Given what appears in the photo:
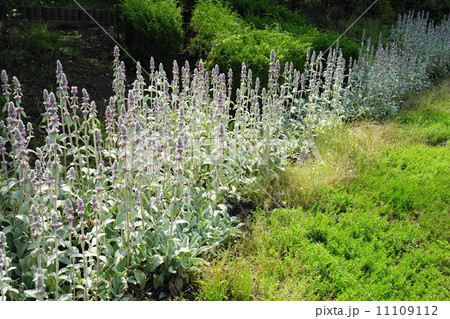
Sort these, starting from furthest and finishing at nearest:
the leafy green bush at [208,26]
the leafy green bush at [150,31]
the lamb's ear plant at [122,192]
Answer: the leafy green bush at [208,26]
the leafy green bush at [150,31]
the lamb's ear plant at [122,192]

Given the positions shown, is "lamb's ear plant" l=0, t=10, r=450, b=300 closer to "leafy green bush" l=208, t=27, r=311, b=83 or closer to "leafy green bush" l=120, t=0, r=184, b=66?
"leafy green bush" l=208, t=27, r=311, b=83

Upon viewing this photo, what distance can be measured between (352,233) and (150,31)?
4.57 metres

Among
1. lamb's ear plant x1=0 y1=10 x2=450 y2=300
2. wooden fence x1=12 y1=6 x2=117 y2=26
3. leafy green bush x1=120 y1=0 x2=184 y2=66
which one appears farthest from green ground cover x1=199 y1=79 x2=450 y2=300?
wooden fence x1=12 y1=6 x2=117 y2=26

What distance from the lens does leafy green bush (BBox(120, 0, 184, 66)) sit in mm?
6828

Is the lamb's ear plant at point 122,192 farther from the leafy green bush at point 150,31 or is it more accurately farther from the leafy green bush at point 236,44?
the leafy green bush at point 150,31

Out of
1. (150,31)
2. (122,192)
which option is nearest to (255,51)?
(150,31)

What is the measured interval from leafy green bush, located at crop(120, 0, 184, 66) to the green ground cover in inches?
119

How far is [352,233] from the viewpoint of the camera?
3.89 metres

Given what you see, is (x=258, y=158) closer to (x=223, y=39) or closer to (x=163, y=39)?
(x=223, y=39)

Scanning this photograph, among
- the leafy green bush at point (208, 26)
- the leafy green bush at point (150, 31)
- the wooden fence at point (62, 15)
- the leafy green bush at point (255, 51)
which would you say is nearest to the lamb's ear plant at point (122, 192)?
the leafy green bush at point (255, 51)

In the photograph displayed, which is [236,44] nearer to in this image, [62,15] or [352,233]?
[352,233]

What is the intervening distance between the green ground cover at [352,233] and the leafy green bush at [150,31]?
3.01 metres

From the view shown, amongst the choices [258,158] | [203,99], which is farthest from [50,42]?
[258,158]

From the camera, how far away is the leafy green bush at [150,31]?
22.4 ft
